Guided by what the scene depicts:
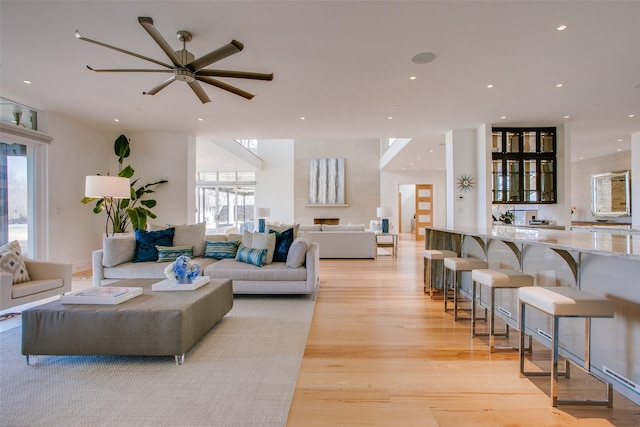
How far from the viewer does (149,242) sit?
14.3ft

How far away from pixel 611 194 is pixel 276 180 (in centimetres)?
1102

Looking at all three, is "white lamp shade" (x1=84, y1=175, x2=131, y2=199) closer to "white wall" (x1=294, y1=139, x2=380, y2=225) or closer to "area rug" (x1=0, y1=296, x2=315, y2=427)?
"area rug" (x1=0, y1=296, x2=315, y2=427)

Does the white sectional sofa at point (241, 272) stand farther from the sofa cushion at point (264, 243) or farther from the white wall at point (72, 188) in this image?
the white wall at point (72, 188)

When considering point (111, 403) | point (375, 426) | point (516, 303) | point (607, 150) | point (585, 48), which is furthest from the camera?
point (607, 150)

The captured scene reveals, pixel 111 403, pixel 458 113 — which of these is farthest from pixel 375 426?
pixel 458 113

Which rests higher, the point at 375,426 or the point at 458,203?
the point at 458,203

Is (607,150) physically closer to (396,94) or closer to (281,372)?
(396,94)

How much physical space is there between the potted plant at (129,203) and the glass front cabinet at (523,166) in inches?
284

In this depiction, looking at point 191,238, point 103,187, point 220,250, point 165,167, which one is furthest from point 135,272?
point 165,167

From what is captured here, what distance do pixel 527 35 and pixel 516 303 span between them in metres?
2.60

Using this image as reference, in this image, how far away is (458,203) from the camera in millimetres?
6703

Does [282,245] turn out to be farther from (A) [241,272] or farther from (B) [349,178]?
(B) [349,178]

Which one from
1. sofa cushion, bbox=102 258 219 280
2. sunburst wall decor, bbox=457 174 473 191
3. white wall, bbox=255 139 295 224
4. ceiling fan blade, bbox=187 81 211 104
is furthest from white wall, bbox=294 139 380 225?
ceiling fan blade, bbox=187 81 211 104

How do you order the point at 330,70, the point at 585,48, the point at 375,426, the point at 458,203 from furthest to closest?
the point at 458,203 → the point at 330,70 → the point at 585,48 → the point at 375,426
